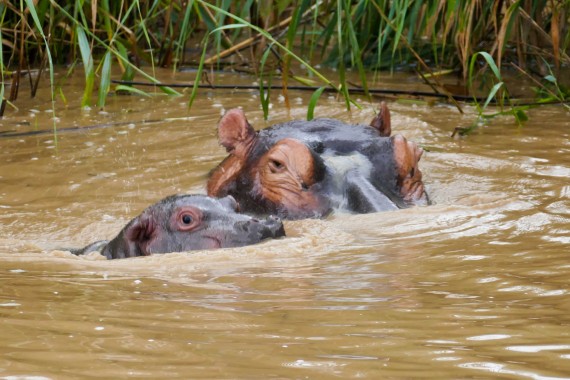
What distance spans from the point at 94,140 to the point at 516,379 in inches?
182

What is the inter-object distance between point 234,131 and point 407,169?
863mm

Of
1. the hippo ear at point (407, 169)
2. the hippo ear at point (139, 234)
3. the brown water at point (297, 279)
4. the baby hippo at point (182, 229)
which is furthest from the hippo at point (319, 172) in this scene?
the hippo ear at point (139, 234)

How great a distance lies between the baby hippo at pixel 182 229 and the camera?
389 centimetres

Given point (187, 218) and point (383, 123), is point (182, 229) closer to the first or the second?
point (187, 218)

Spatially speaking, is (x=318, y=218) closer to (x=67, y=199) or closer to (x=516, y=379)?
(x=67, y=199)

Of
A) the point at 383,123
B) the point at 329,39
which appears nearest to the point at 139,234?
the point at 383,123

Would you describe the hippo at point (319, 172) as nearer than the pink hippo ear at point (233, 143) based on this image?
Yes

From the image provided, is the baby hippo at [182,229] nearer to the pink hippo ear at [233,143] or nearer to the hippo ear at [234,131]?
the pink hippo ear at [233,143]

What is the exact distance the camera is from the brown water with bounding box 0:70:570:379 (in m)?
1.95

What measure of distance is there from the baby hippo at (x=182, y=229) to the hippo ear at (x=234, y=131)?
77 centimetres

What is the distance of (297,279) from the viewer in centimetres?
296

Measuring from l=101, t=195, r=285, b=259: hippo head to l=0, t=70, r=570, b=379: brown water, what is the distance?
24 cm

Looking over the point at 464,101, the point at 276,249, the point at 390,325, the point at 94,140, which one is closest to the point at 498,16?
the point at 464,101

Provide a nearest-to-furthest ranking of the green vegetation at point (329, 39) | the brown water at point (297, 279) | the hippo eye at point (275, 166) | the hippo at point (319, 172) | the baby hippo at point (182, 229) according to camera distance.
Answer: the brown water at point (297, 279) → the baby hippo at point (182, 229) → the hippo at point (319, 172) → the hippo eye at point (275, 166) → the green vegetation at point (329, 39)
